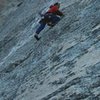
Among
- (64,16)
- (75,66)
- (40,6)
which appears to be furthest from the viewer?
(40,6)

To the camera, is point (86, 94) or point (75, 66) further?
point (75, 66)

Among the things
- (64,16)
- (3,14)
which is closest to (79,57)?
(64,16)

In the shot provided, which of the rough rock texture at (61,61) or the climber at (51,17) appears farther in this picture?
the climber at (51,17)

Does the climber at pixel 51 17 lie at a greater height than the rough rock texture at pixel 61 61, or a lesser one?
greater

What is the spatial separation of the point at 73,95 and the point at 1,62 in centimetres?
1045

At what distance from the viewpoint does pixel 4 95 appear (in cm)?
1547

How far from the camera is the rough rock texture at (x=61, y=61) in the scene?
1162 centimetres

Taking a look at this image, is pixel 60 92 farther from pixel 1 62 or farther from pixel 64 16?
pixel 1 62

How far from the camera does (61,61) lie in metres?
13.7

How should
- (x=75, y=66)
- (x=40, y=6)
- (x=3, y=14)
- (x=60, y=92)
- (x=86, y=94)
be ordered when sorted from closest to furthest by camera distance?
(x=86, y=94) < (x=60, y=92) < (x=75, y=66) < (x=40, y=6) < (x=3, y=14)

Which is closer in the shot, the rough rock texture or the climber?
the rough rock texture

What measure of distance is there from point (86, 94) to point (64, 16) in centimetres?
825

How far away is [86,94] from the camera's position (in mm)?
10828

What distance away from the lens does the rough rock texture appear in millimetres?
11621
